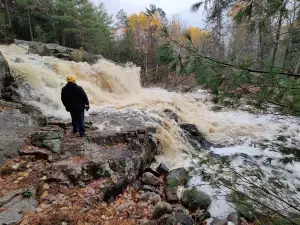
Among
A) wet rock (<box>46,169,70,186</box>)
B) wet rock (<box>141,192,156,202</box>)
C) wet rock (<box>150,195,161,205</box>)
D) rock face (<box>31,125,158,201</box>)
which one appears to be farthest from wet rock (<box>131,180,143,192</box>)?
wet rock (<box>46,169,70,186</box>)

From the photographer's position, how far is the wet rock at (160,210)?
4445 mm

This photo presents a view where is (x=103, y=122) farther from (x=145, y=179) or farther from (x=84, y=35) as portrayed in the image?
(x=84, y=35)

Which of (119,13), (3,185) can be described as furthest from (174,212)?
(119,13)

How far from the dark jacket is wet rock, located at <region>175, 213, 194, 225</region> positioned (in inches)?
140

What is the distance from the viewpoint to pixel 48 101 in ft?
30.2

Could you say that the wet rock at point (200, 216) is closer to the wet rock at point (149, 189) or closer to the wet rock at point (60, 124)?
the wet rock at point (149, 189)

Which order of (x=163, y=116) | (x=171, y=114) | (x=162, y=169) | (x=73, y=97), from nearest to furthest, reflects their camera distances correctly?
(x=73, y=97)
(x=162, y=169)
(x=163, y=116)
(x=171, y=114)

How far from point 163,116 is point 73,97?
4676 mm

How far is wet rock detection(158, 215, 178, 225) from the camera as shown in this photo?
407cm

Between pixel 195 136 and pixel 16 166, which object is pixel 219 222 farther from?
pixel 195 136

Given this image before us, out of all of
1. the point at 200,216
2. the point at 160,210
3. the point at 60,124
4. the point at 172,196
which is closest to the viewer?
the point at 160,210

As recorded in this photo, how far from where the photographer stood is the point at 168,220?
409 centimetres

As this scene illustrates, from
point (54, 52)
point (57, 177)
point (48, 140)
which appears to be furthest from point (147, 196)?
point (54, 52)

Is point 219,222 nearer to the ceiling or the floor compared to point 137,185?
nearer to the floor
